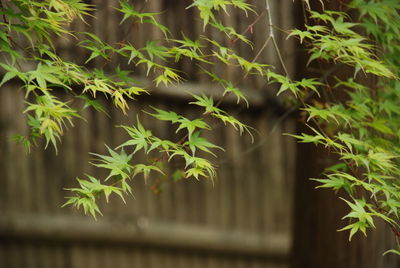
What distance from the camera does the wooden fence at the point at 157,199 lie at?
3.36 m

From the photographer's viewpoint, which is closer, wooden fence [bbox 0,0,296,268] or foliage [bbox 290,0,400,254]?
foliage [bbox 290,0,400,254]

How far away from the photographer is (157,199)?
3500mm

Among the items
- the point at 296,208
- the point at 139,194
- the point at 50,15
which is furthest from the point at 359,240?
the point at 50,15

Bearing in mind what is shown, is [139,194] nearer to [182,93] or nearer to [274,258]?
[182,93]

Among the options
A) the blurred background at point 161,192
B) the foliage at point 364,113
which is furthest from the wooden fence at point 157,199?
the foliage at point 364,113

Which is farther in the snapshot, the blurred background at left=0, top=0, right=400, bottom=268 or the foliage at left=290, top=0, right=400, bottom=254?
the blurred background at left=0, top=0, right=400, bottom=268

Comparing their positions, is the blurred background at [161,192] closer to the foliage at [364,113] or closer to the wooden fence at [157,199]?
the wooden fence at [157,199]

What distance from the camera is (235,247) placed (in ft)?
11.9

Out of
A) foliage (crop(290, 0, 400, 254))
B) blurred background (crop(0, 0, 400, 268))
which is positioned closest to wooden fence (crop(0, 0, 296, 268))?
blurred background (crop(0, 0, 400, 268))

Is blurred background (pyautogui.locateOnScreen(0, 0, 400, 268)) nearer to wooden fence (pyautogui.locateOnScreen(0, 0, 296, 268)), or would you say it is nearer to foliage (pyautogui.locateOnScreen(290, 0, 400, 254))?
wooden fence (pyautogui.locateOnScreen(0, 0, 296, 268))

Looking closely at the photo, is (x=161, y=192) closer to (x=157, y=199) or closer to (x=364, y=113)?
(x=157, y=199)

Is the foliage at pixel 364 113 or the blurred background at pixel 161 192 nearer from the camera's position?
the foliage at pixel 364 113

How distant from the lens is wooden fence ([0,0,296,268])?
336 cm

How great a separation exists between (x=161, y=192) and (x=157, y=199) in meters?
0.30
